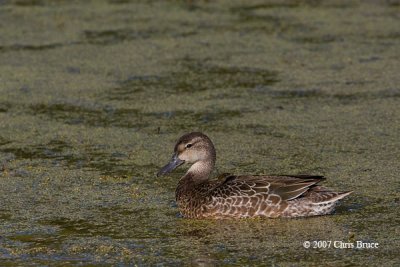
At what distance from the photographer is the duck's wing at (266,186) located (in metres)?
5.93

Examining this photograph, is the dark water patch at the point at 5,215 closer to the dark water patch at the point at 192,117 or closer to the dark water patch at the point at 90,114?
the dark water patch at the point at 90,114

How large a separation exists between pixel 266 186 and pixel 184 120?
6.97 ft

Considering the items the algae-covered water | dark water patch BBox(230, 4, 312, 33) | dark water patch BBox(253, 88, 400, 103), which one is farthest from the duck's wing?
dark water patch BBox(230, 4, 312, 33)

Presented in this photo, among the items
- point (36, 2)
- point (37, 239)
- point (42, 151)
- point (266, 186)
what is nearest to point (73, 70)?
point (42, 151)

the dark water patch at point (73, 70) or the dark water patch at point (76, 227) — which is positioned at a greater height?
the dark water patch at point (73, 70)

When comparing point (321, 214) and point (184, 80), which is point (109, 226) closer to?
point (321, 214)

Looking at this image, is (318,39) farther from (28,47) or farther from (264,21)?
(28,47)

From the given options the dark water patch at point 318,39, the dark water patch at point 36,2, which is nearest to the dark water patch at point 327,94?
the dark water patch at point 318,39

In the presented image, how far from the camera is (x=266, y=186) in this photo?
236 inches

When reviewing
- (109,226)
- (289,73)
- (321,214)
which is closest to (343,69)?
(289,73)

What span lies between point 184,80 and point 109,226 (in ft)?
11.7

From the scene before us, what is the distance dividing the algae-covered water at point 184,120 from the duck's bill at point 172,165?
0.11m

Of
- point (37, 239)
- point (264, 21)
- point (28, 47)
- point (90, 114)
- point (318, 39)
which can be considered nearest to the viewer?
point (37, 239)

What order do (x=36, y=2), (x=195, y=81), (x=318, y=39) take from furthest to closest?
(x=36, y=2)
(x=318, y=39)
(x=195, y=81)
